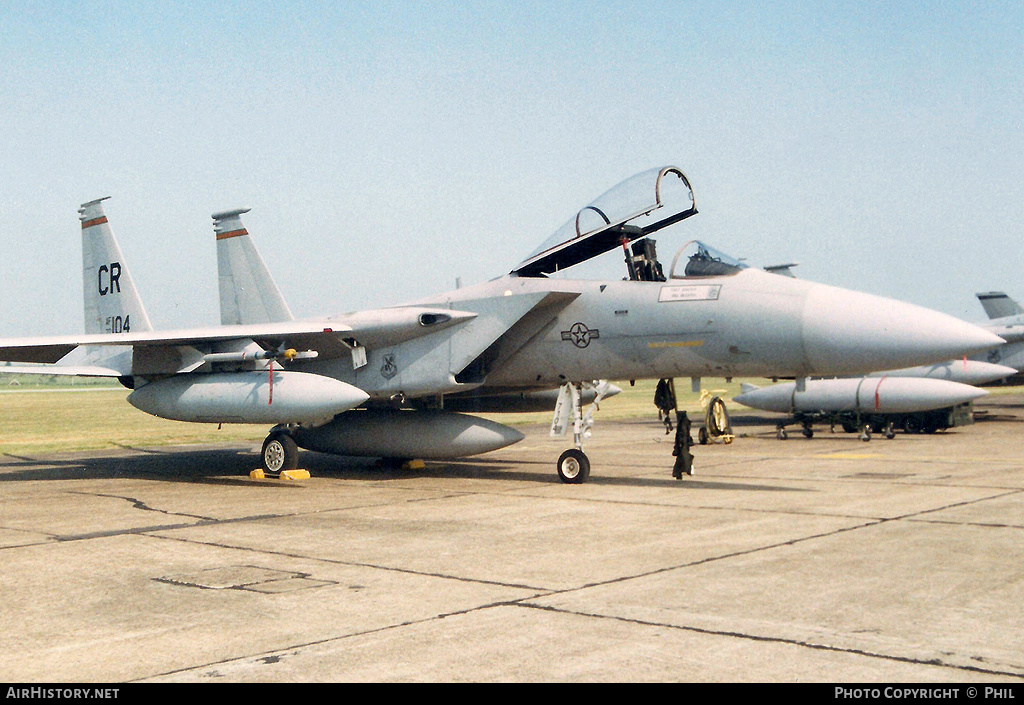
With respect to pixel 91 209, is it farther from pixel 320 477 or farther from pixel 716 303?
pixel 716 303

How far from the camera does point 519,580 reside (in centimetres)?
607

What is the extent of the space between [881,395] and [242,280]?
1370cm

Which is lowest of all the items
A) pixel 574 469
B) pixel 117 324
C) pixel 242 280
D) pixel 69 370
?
pixel 574 469

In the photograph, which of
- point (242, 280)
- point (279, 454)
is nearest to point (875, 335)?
point (279, 454)

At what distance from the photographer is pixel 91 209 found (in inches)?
656

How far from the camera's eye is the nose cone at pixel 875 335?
9.45m

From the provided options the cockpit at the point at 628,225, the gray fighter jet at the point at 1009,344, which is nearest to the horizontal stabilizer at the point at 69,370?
the cockpit at the point at 628,225

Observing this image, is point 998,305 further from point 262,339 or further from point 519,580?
point 519,580

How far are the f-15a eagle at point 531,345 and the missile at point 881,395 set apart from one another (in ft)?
29.6

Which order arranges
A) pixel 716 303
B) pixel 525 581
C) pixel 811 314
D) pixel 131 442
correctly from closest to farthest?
pixel 525 581 < pixel 811 314 < pixel 716 303 < pixel 131 442

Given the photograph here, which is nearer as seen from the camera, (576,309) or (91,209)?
(576,309)

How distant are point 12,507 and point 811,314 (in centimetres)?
873

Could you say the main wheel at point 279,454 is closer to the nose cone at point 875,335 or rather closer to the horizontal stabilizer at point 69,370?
the horizontal stabilizer at point 69,370

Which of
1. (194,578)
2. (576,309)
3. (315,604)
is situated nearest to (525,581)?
(315,604)
